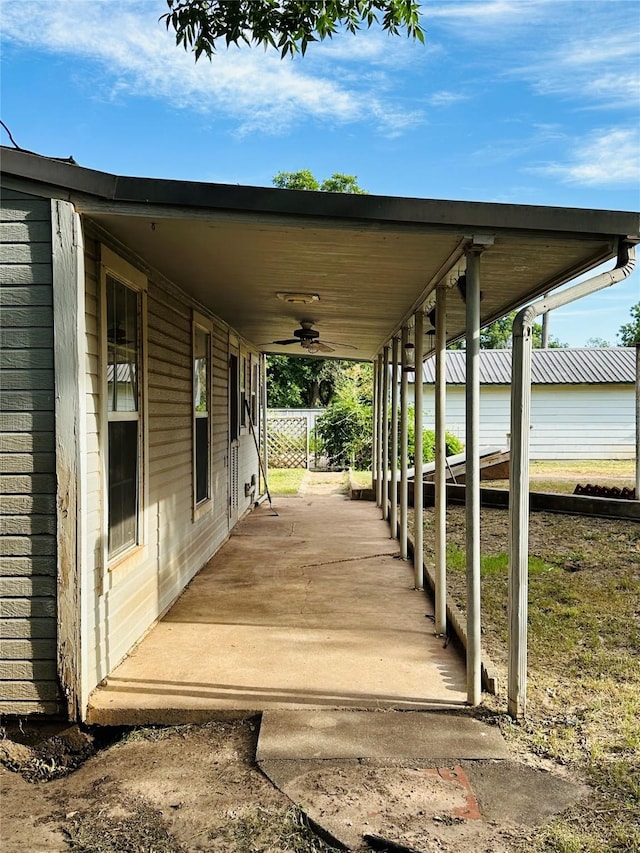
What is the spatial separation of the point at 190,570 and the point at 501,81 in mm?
11481

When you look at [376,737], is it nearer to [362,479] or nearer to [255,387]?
[255,387]

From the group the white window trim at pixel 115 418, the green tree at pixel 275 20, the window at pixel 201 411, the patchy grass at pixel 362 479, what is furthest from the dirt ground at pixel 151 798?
the patchy grass at pixel 362 479

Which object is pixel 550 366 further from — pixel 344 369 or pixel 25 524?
pixel 25 524

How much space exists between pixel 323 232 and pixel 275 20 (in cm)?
297

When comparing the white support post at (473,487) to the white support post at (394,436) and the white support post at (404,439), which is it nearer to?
the white support post at (404,439)

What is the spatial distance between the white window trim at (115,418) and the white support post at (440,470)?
182cm

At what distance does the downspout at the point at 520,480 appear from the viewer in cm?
302

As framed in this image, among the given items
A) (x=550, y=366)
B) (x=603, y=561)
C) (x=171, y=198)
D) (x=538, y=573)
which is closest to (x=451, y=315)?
(x=538, y=573)

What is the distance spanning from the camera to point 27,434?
9.52ft

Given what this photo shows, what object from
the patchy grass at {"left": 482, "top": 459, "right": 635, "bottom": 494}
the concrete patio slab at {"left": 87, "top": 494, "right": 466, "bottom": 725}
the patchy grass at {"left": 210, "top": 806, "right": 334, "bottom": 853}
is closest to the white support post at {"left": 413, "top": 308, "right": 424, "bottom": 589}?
the concrete patio slab at {"left": 87, "top": 494, "right": 466, "bottom": 725}

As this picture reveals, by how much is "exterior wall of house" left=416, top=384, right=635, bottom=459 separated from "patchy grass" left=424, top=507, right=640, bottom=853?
1158 cm

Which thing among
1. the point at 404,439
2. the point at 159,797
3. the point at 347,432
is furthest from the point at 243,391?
the point at 347,432

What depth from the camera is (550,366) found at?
1989 cm

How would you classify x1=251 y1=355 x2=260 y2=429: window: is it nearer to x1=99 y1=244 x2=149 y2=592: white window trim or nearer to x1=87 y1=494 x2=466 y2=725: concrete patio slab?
x1=87 y1=494 x2=466 y2=725: concrete patio slab
